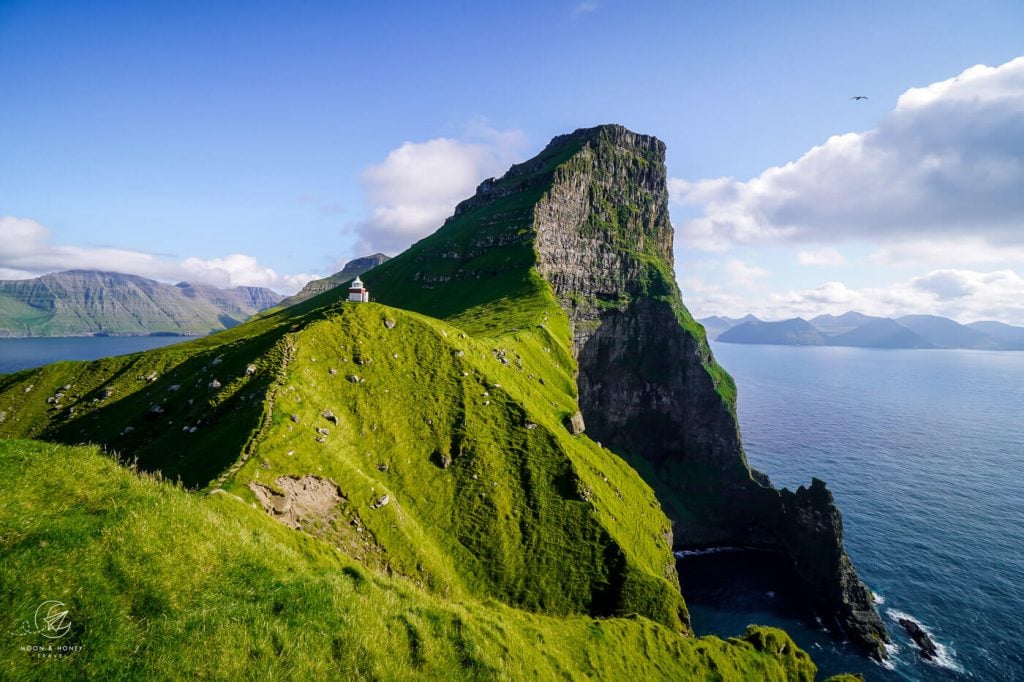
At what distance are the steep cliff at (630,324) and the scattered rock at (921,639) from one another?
5801 mm

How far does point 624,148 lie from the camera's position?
184 meters

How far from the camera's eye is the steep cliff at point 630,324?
344 feet

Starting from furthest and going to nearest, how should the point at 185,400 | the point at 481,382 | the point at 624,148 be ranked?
the point at 624,148 → the point at 481,382 → the point at 185,400

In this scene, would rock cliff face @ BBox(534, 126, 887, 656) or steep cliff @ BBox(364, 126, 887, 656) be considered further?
steep cliff @ BBox(364, 126, 887, 656)

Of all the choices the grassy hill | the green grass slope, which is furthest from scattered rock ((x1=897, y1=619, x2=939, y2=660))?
the green grass slope

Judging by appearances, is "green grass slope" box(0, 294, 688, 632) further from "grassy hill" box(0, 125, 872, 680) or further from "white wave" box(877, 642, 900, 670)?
"white wave" box(877, 642, 900, 670)

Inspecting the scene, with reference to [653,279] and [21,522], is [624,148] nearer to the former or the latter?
[653,279]

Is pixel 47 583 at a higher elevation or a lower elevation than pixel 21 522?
lower

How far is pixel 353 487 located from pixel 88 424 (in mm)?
45734

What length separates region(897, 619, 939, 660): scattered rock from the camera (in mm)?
69375

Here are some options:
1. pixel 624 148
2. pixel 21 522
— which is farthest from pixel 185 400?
pixel 624 148

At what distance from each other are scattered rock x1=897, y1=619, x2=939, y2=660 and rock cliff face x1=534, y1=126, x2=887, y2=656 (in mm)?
5757

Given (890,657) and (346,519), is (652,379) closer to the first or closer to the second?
(890,657)

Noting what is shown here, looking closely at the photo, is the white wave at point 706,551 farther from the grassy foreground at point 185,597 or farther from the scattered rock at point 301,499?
the grassy foreground at point 185,597
